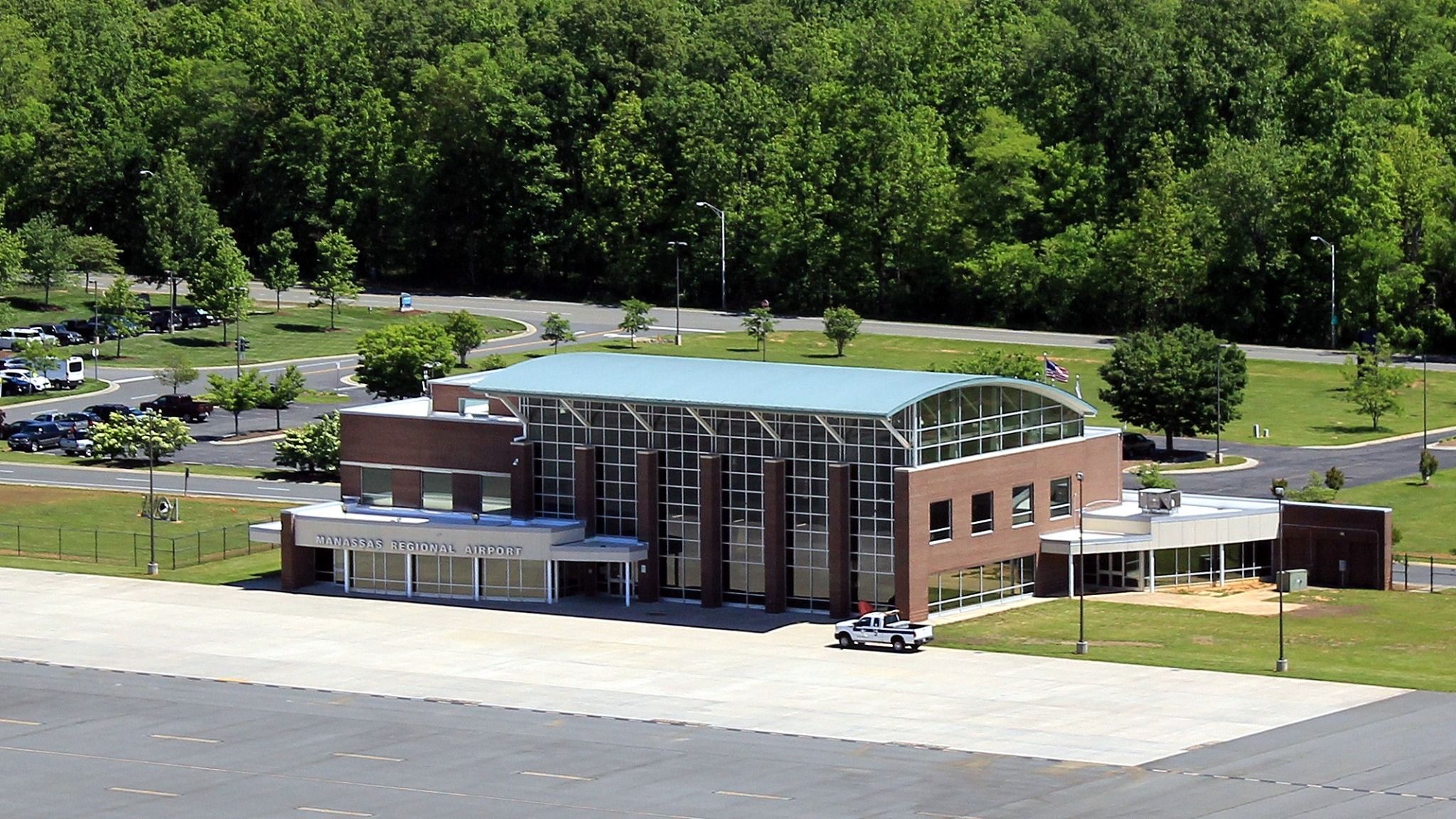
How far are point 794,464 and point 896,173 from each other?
103049 mm

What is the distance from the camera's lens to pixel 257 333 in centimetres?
18475

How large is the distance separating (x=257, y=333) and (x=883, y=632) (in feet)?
337

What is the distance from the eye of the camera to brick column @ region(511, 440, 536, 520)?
105188mm

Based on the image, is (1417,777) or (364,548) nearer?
(1417,777)

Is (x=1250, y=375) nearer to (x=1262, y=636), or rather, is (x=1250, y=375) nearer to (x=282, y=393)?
(x=282, y=393)

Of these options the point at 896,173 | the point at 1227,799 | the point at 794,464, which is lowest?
the point at 1227,799

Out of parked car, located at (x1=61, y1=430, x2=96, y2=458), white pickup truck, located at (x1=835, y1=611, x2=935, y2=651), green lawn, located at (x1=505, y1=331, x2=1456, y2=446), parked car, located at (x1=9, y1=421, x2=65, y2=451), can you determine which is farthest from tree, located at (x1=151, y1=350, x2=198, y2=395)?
white pickup truck, located at (x1=835, y1=611, x2=935, y2=651)

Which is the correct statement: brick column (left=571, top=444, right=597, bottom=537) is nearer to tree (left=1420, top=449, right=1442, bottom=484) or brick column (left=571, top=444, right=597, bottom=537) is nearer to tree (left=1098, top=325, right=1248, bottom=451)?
tree (left=1098, top=325, right=1248, bottom=451)

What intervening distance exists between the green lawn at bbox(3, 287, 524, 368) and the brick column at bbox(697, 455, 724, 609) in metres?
78.8

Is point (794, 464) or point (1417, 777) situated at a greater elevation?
point (794, 464)

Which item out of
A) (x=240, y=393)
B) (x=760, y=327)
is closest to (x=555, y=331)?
(x=760, y=327)

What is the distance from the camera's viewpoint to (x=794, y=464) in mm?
99312

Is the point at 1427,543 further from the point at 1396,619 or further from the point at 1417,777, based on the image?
the point at 1417,777

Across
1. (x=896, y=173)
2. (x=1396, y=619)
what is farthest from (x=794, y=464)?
(x=896, y=173)
